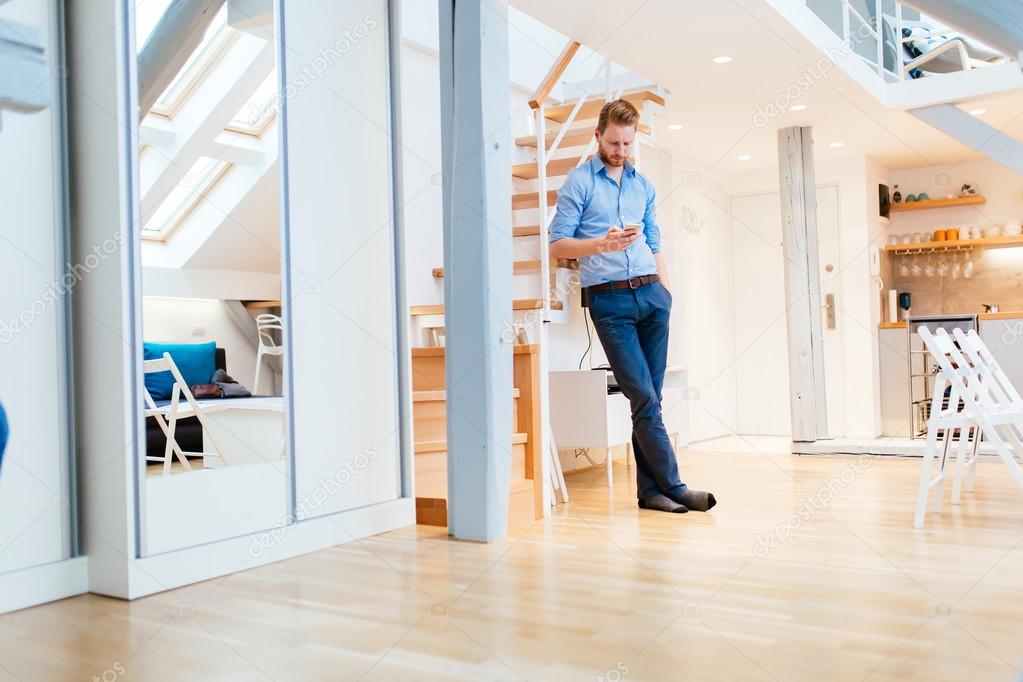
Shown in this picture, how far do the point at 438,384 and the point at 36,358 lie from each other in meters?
2.13

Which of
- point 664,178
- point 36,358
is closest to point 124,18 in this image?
point 36,358

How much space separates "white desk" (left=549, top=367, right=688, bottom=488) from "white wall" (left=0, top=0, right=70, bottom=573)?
2814 mm

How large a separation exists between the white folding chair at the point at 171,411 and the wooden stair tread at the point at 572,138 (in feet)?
10.9

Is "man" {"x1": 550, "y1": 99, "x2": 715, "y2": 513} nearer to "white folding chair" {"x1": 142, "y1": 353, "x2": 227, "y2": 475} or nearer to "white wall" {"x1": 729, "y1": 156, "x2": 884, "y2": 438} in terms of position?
"white folding chair" {"x1": 142, "y1": 353, "x2": 227, "y2": 475}

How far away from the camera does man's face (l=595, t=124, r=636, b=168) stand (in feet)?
14.2

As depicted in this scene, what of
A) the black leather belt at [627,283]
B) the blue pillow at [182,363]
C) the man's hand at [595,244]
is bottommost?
the blue pillow at [182,363]

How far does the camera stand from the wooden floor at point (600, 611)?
2.18m

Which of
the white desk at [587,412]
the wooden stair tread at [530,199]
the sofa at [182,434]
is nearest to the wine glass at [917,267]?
the white desk at [587,412]

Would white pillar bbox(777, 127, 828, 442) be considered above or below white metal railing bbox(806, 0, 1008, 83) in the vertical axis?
below

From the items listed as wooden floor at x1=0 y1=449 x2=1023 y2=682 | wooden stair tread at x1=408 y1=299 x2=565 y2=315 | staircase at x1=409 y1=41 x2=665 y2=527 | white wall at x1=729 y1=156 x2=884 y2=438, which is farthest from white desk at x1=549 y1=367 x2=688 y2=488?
white wall at x1=729 y1=156 x2=884 y2=438

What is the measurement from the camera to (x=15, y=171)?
2996mm

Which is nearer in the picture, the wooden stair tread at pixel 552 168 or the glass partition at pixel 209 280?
the glass partition at pixel 209 280

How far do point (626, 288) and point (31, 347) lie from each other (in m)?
2.48

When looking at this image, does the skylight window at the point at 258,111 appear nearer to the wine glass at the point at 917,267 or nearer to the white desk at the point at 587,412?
the white desk at the point at 587,412
